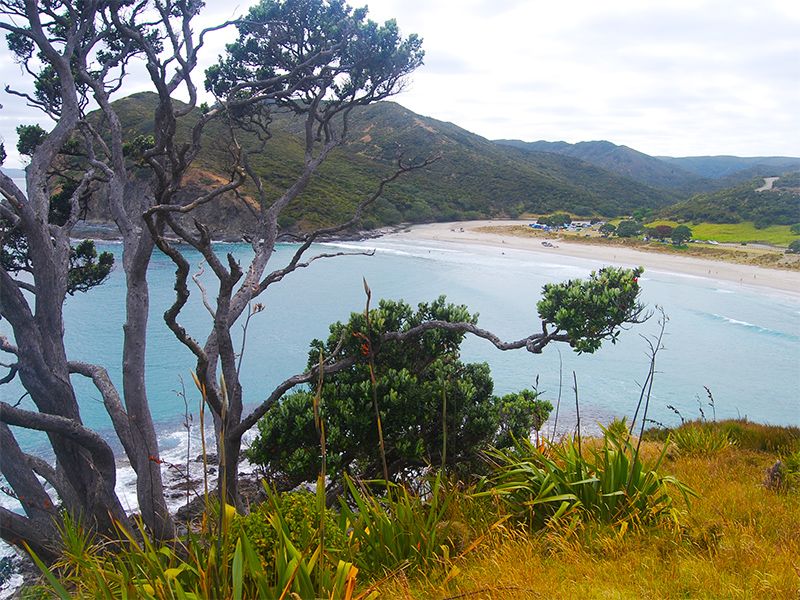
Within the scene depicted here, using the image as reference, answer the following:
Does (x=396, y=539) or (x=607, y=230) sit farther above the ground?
(x=607, y=230)

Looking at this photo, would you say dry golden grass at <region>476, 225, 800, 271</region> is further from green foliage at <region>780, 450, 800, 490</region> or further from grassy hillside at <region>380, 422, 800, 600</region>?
grassy hillside at <region>380, 422, 800, 600</region>

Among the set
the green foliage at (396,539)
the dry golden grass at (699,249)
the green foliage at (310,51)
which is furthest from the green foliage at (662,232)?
the green foliage at (396,539)

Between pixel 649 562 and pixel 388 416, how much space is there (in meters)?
3.78

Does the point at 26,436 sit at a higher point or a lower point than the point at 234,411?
lower

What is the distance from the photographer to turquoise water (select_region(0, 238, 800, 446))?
1812 cm

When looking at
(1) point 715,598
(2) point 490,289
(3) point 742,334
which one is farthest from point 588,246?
(1) point 715,598

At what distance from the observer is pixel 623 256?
48312 millimetres

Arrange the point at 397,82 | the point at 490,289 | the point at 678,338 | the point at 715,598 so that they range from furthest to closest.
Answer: the point at 490,289, the point at 678,338, the point at 397,82, the point at 715,598

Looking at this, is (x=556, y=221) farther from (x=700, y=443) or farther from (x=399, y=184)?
(x=700, y=443)

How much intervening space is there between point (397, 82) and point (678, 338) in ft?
67.9

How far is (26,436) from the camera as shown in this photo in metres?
14.7

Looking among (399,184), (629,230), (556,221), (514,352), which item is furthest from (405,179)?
(514,352)

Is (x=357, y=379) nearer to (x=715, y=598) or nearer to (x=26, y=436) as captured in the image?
(x=715, y=598)

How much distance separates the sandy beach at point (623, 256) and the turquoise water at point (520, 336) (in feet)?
8.96
